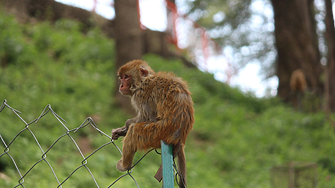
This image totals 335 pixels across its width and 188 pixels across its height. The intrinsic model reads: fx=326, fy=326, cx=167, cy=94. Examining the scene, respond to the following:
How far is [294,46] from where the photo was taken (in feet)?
38.1

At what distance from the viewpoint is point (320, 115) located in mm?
8977

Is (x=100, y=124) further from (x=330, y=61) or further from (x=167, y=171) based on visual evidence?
(x=330, y=61)

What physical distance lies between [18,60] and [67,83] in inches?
48.2

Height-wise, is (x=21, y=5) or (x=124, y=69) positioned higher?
(x=21, y=5)

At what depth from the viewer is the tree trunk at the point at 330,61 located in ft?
28.0

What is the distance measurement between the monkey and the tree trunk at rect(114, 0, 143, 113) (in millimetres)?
6020

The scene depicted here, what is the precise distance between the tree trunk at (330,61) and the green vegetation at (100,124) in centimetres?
74

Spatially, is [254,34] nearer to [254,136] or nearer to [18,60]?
[254,136]

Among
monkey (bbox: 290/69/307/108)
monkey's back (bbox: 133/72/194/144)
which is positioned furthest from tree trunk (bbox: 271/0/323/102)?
monkey's back (bbox: 133/72/194/144)

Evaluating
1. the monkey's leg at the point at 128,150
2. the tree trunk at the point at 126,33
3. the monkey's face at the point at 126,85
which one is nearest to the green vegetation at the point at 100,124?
the tree trunk at the point at 126,33

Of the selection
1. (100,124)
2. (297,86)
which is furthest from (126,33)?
(297,86)

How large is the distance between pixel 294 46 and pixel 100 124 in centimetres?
811

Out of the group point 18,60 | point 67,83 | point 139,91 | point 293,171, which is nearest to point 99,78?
point 67,83

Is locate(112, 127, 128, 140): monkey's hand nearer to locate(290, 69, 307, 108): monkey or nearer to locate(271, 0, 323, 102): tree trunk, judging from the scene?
locate(290, 69, 307, 108): monkey
